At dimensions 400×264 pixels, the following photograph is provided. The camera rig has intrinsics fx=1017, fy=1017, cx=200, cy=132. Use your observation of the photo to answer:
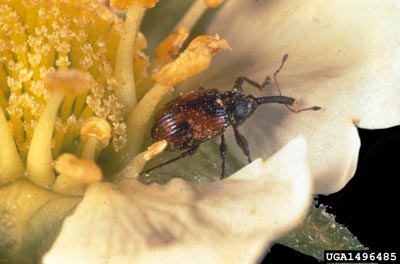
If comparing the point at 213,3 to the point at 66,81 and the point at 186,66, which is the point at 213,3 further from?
the point at 66,81

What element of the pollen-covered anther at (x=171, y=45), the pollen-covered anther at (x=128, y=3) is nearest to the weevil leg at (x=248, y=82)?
the pollen-covered anther at (x=171, y=45)

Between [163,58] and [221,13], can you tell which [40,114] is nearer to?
[163,58]

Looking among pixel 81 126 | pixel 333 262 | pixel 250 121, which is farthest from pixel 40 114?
pixel 333 262

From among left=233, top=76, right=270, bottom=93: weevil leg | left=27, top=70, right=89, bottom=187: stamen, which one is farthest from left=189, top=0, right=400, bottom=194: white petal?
left=27, top=70, right=89, bottom=187: stamen

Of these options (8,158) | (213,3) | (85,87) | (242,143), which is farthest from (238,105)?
(8,158)

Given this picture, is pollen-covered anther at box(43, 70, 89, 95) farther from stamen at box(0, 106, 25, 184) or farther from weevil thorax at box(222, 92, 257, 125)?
weevil thorax at box(222, 92, 257, 125)

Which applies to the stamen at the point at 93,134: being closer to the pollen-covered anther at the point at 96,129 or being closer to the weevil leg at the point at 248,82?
the pollen-covered anther at the point at 96,129
